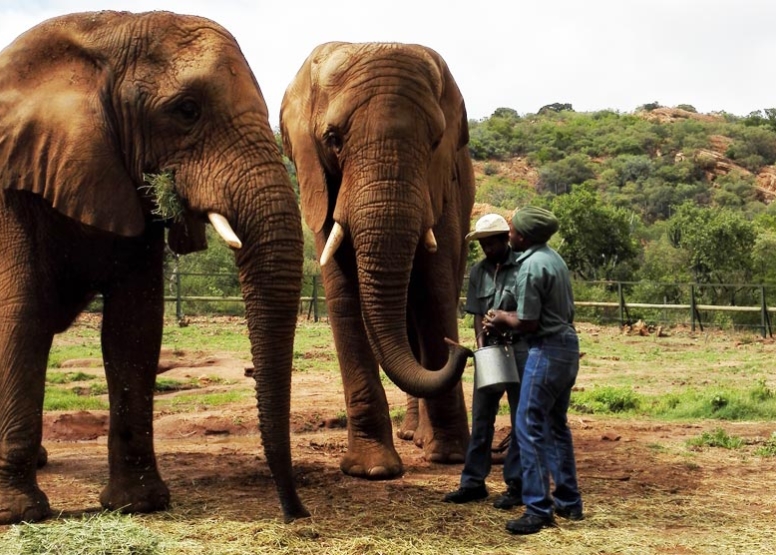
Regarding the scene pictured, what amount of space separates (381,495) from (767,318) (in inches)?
806

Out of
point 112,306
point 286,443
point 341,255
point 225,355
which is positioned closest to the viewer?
point 286,443

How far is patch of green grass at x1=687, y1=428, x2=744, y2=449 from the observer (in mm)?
10312

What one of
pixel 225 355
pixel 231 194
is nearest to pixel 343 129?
pixel 231 194

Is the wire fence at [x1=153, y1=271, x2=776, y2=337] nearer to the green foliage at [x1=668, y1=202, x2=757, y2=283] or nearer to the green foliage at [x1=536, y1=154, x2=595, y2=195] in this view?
the green foliage at [x1=668, y1=202, x2=757, y2=283]

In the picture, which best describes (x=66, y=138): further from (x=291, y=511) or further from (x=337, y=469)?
(x=337, y=469)

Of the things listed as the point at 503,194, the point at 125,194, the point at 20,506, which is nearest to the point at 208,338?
the point at 20,506

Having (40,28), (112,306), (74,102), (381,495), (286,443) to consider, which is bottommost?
(381,495)

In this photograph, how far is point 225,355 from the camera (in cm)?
2027

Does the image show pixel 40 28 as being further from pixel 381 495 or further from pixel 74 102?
pixel 381 495

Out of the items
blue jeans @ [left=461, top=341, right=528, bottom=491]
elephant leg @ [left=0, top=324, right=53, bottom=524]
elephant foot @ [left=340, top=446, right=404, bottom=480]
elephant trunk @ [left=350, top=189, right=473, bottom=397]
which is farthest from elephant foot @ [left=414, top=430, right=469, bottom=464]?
elephant leg @ [left=0, top=324, right=53, bottom=524]

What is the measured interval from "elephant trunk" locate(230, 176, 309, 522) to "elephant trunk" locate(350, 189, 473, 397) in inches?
60.4

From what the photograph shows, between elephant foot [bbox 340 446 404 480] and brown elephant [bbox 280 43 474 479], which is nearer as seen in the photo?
brown elephant [bbox 280 43 474 479]

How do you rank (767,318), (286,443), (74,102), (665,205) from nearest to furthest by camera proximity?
(286,443), (74,102), (767,318), (665,205)

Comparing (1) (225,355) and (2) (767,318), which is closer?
(1) (225,355)
